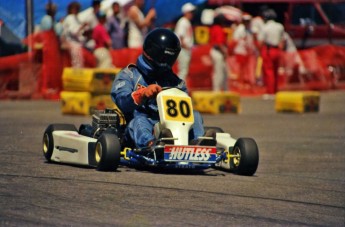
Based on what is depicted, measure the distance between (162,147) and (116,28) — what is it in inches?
463

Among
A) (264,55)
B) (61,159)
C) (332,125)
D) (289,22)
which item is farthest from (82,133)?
(289,22)

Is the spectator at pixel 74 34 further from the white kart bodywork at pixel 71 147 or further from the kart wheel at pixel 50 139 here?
the white kart bodywork at pixel 71 147

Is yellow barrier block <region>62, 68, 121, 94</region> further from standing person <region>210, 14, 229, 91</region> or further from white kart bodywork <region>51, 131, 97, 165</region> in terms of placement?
white kart bodywork <region>51, 131, 97, 165</region>

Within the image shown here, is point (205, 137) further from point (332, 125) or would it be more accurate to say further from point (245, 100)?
point (245, 100)

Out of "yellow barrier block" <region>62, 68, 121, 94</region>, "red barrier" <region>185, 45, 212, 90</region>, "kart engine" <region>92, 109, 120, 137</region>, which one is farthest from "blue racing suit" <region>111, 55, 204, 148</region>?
"red barrier" <region>185, 45, 212, 90</region>

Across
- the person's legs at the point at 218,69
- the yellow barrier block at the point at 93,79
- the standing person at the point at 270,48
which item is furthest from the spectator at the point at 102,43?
the standing person at the point at 270,48

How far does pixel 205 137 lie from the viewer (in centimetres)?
905

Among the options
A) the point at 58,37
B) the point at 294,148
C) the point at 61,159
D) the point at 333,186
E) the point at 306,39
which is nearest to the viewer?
the point at 333,186

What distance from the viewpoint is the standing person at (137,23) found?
2020 centimetres

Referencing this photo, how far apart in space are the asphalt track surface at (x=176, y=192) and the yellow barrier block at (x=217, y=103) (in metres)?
5.32

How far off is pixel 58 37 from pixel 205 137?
1205cm

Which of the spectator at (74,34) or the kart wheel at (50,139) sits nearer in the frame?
the kart wheel at (50,139)

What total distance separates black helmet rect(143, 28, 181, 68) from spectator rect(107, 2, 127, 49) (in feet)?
35.1

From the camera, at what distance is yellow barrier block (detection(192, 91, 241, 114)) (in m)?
18.1
